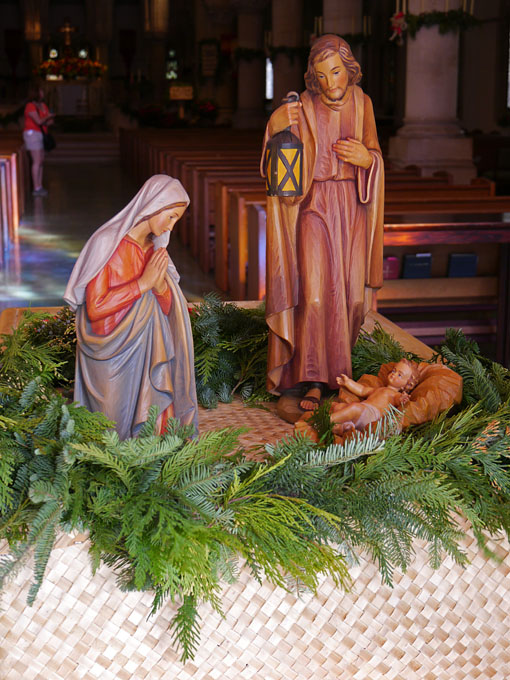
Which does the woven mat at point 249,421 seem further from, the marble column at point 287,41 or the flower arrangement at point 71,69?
the flower arrangement at point 71,69

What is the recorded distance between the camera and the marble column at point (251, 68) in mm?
20578

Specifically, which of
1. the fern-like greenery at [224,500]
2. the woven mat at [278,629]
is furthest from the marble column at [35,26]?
the woven mat at [278,629]

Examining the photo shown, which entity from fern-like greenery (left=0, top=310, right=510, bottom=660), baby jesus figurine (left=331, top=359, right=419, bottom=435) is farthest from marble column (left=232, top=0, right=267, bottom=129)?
fern-like greenery (left=0, top=310, right=510, bottom=660)

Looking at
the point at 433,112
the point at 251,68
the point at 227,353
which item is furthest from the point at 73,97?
the point at 227,353

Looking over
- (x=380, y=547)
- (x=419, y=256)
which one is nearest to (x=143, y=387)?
(x=380, y=547)

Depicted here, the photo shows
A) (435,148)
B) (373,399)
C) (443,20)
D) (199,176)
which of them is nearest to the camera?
(373,399)

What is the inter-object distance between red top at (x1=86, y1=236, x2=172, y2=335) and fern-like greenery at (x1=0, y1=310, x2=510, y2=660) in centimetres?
23

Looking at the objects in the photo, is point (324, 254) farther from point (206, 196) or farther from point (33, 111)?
point (33, 111)

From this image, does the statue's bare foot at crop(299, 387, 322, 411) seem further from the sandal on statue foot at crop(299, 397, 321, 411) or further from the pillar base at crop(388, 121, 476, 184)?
the pillar base at crop(388, 121, 476, 184)

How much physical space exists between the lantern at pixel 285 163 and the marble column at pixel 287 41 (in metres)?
14.8

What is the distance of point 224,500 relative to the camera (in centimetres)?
201

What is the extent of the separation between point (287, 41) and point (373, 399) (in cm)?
1592

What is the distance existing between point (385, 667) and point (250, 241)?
4879mm

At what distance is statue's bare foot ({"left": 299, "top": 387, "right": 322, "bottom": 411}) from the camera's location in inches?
112
